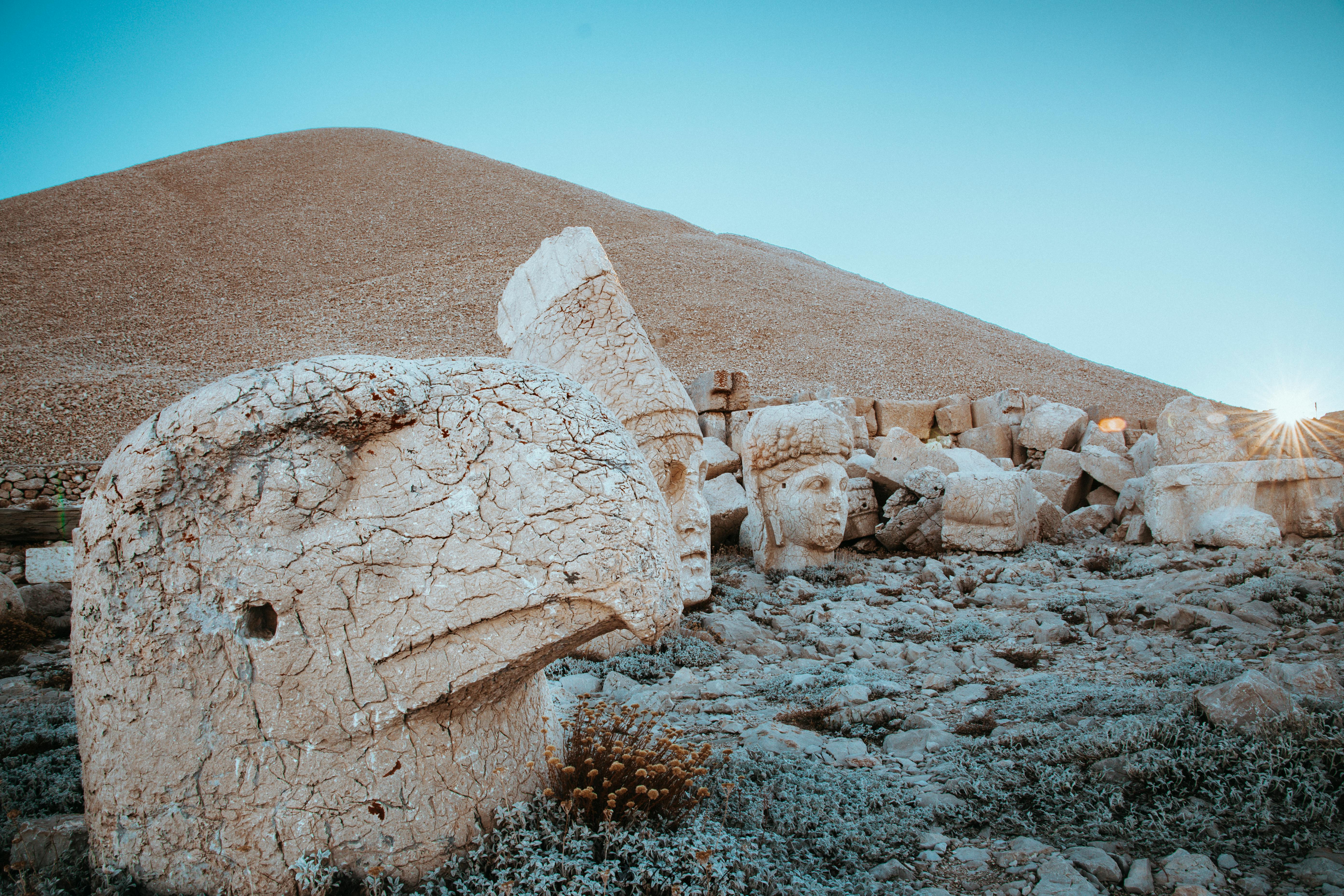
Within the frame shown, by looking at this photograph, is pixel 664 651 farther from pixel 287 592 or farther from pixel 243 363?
pixel 243 363

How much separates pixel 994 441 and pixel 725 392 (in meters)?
5.14

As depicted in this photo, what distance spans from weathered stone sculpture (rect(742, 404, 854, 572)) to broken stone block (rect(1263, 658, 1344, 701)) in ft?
11.8

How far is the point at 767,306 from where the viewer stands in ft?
87.8

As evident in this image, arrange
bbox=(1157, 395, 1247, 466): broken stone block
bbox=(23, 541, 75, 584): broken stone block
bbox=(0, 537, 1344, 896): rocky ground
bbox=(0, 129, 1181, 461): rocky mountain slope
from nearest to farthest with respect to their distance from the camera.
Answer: bbox=(0, 537, 1344, 896): rocky ground < bbox=(23, 541, 75, 584): broken stone block < bbox=(1157, 395, 1247, 466): broken stone block < bbox=(0, 129, 1181, 461): rocky mountain slope

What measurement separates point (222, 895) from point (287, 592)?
70cm

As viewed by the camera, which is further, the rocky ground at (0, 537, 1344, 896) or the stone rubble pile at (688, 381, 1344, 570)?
the stone rubble pile at (688, 381, 1344, 570)

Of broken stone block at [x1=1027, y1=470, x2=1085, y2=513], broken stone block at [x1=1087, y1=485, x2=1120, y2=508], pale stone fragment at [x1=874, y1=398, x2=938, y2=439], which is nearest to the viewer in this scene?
broken stone block at [x1=1087, y1=485, x2=1120, y2=508]

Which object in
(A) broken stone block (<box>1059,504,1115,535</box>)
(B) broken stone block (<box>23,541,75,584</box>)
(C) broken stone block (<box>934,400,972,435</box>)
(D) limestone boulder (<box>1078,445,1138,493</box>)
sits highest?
(C) broken stone block (<box>934,400,972,435</box>)

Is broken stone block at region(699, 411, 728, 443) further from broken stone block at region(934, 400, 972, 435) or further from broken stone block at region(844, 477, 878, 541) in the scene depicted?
broken stone block at region(934, 400, 972, 435)

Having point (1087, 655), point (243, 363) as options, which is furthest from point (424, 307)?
point (1087, 655)

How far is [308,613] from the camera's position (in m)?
1.66

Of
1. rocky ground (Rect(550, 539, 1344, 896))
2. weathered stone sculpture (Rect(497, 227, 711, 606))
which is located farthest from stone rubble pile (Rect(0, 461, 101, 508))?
rocky ground (Rect(550, 539, 1344, 896))

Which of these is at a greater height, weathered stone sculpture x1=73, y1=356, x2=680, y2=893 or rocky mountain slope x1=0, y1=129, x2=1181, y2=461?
rocky mountain slope x1=0, y1=129, x2=1181, y2=461

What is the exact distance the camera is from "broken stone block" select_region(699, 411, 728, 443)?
9.85m
